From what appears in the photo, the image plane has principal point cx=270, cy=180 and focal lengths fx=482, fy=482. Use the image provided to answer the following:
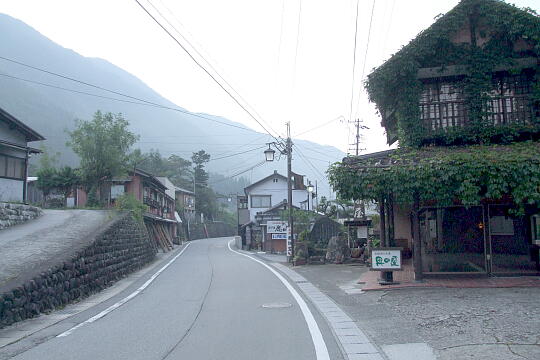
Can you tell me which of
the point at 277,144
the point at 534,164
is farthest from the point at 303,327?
the point at 277,144

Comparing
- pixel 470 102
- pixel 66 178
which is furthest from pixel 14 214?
pixel 470 102

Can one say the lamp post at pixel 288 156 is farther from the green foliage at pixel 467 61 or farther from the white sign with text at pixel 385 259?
the white sign with text at pixel 385 259

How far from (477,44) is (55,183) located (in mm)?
28338

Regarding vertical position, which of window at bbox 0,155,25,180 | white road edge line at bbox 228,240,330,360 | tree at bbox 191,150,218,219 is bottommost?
white road edge line at bbox 228,240,330,360

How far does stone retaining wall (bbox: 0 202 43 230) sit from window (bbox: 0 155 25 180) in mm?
4178

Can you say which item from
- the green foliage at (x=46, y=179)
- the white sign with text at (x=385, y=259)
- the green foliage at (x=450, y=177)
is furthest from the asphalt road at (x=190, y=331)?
the green foliage at (x=46, y=179)

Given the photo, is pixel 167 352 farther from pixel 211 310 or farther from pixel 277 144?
pixel 277 144

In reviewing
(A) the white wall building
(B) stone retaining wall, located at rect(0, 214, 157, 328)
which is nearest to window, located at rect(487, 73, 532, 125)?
(B) stone retaining wall, located at rect(0, 214, 157, 328)

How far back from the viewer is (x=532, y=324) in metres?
8.37

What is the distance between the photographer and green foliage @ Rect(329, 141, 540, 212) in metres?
13.1

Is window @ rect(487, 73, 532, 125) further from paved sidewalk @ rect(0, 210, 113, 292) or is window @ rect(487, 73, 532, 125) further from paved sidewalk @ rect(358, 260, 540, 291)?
paved sidewalk @ rect(0, 210, 113, 292)

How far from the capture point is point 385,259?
563 inches

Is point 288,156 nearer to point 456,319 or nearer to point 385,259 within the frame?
point 385,259

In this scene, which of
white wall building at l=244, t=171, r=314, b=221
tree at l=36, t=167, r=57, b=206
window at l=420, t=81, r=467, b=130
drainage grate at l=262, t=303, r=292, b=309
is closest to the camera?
drainage grate at l=262, t=303, r=292, b=309
